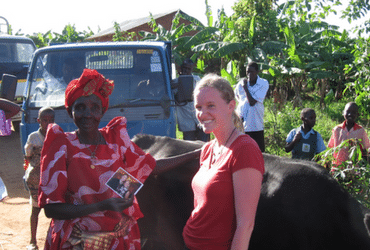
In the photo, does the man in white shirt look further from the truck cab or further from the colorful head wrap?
the colorful head wrap

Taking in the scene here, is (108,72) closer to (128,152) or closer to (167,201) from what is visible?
(167,201)

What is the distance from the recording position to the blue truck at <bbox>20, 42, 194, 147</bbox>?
5.34m

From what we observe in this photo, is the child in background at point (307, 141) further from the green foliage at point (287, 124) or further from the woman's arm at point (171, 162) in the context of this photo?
the green foliage at point (287, 124)

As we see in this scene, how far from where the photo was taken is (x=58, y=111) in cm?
538

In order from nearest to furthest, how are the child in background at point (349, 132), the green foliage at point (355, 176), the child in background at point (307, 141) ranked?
the green foliage at point (355, 176) → the child in background at point (349, 132) → the child in background at point (307, 141)

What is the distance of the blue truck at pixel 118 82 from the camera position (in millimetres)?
5336

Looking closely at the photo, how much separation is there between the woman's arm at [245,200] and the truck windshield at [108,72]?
3.65 m

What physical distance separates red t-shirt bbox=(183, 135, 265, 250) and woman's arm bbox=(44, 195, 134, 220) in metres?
0.44

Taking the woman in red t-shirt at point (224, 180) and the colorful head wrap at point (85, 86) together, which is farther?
the colorful head wrap at point (85, 86)

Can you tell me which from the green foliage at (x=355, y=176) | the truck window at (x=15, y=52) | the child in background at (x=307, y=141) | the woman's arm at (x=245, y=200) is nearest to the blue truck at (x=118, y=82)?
the child in background at (x=307, y=141)

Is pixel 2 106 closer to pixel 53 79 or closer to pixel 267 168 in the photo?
pixel 267 168

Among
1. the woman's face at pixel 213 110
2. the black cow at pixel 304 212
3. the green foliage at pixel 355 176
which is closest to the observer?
the woman's face at pixel 213 110

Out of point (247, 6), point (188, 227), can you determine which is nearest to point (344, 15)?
point (247, 6)

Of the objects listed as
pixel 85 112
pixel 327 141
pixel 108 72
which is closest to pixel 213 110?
pixel 85 112
